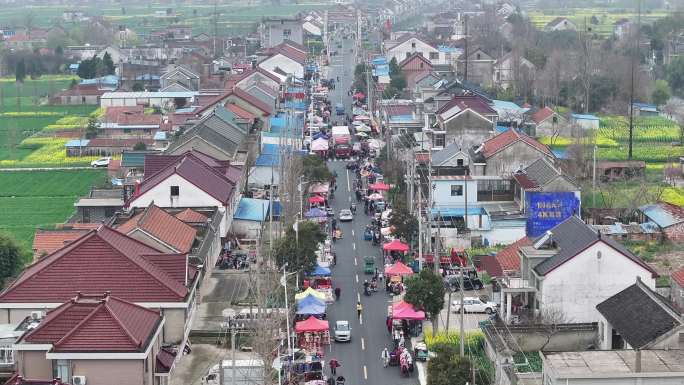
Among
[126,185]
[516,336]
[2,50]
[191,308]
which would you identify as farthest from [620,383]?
[2,50]

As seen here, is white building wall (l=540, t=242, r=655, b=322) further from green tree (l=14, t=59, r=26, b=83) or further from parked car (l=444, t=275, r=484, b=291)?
green tree (l=14, t=59, r=26, b=83)

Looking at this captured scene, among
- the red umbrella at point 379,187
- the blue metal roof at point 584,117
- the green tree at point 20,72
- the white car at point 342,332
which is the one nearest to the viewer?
the white car at point 342,332

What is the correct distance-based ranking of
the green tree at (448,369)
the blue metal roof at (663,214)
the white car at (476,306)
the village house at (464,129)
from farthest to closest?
the village house at (464,129) → the blue metal roof at (663,214) → the white car at (476,306) → the green tree at (448,369)

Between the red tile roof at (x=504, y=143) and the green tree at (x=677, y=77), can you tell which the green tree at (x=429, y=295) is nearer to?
the red tile roof at (x=504, y=143)

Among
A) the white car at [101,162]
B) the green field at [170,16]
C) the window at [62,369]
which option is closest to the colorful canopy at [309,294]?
the window at [62,369]

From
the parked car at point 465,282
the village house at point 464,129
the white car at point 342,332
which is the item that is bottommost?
the white car at point 342,332

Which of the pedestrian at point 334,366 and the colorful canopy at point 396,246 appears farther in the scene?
the colorful canopy at point 396,246

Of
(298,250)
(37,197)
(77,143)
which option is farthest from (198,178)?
(77,143)
